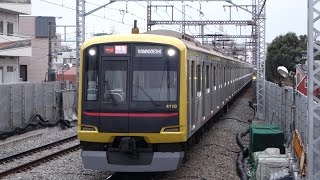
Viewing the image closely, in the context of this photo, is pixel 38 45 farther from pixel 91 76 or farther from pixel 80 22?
pixel 91 76

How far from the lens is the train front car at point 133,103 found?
9336mm

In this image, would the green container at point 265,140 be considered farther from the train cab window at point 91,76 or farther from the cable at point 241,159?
the train cab window at point 91,76

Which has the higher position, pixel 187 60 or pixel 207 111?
pixel 187 60

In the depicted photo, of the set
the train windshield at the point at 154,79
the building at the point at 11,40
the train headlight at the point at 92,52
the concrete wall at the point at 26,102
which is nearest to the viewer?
the train windshield at the point at 154,79

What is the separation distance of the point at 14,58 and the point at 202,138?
88.5ft

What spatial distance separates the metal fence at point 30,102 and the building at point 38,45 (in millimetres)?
29742

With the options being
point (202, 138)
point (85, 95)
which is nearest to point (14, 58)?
point (202, 138)

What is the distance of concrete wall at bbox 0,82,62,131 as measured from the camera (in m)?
18.5

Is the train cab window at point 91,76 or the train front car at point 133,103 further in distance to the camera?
the train cab window at point 91,76

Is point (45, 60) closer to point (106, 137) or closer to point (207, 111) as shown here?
point (207, 111)

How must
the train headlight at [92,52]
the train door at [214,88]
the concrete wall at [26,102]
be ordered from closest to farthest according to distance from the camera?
the train headlight at [92,52], the train door at [214,88], the concrete wall at [26,102]

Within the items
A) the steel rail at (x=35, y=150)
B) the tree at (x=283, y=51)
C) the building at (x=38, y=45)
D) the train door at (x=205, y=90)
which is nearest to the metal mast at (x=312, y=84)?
the train door at (x=205, y=90)

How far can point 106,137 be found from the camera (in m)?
9.41

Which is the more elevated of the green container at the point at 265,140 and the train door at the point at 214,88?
the train door at the point at 214,88
